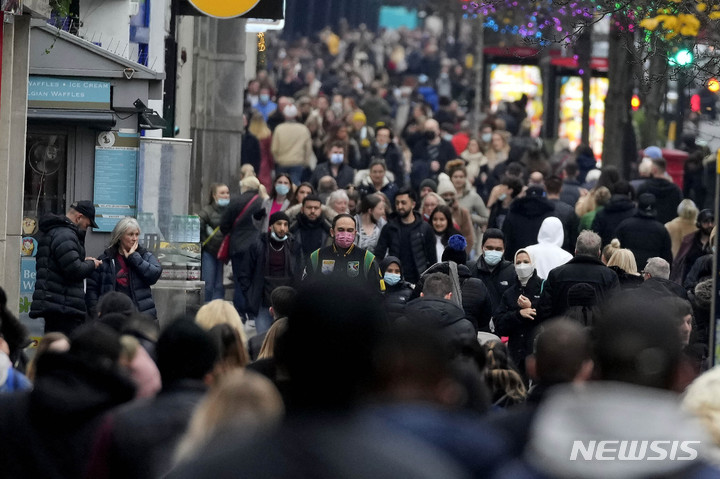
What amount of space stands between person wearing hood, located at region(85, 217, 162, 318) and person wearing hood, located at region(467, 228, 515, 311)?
258cm

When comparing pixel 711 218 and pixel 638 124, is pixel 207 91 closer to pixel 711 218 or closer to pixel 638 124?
pixel 711 218

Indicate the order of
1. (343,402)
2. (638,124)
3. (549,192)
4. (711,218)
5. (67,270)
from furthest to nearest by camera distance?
1. (638,124)
2. (549,192)
3. (711,218)
4. (67,270)
5. (343,402)

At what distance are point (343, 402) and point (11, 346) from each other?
15.9ft

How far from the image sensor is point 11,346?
7398 millimetres

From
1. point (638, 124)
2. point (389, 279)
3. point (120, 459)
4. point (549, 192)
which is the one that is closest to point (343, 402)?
point (120, 459)

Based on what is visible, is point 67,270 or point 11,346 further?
point 67,270

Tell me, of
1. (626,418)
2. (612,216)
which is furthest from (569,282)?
(626,418)

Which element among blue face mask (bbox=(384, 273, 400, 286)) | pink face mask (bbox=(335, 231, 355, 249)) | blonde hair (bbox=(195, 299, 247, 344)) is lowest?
blue face mask (bbox=(384, 273, 400, 286))

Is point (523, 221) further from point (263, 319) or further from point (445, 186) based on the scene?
point (263, 319)

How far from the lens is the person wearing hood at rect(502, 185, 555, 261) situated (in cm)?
1538

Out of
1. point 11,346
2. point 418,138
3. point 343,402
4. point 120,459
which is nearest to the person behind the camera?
point 343,402

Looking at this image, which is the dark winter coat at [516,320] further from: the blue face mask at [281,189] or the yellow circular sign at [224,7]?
the blue face mask at [281,189]

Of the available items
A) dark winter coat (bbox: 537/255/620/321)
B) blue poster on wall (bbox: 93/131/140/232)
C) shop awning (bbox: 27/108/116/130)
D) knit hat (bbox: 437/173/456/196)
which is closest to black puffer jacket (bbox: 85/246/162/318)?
blue poster on wall (bbox: 93/131/140/232)

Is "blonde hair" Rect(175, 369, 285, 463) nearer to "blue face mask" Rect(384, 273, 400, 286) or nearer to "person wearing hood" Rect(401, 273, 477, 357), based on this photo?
Result: "person wearing hood" Rect(401, 273, 477, 357)
